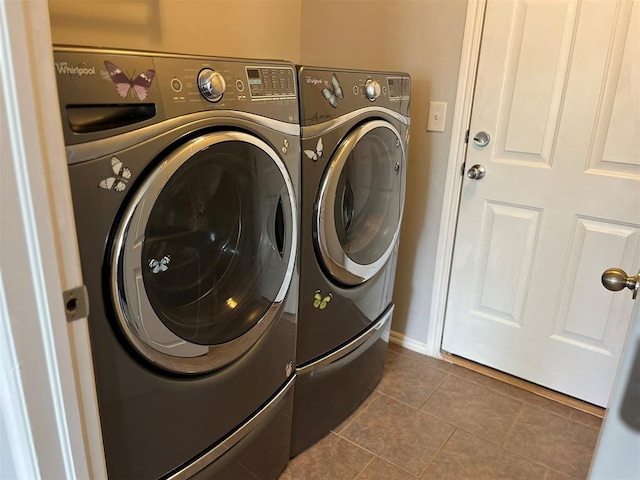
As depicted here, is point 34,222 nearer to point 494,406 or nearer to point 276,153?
point 276,153

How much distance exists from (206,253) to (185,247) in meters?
0.07

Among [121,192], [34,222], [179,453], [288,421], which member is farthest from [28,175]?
[288,421]

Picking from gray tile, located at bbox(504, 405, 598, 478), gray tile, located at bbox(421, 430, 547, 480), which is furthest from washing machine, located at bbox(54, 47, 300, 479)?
gray tile, located at bbox(504, 405, 598, 478)

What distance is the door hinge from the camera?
0.68 meters

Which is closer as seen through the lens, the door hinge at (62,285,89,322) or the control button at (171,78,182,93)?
the door hinge at (62,285,89,322)

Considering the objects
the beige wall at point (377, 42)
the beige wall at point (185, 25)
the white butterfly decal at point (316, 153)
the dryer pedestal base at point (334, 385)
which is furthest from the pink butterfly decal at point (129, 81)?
the dryer pedestal base at point (334, 385)

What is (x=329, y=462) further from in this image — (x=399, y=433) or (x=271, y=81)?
(x=271, y=81)

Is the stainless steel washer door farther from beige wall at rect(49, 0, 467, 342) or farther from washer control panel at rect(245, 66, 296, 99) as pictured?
beige wall at rect(49, 0, 467, 342)

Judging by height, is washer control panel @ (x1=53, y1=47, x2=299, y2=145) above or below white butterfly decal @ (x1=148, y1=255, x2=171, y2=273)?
above

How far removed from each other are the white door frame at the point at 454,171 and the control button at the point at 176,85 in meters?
1.33

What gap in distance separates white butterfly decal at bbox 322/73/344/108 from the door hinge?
88 cm

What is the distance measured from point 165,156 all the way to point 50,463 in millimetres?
542

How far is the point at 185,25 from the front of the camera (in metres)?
1.81

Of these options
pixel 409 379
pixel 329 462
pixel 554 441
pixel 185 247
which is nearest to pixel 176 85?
pixel 185 247
